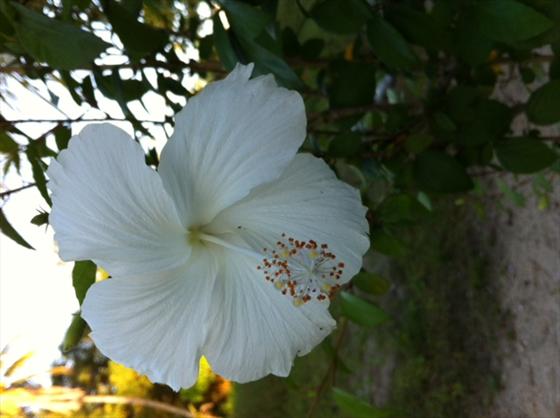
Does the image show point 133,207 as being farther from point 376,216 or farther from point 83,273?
point 376,216

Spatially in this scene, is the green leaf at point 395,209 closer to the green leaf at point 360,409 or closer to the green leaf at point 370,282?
the green leaf at point 370,282

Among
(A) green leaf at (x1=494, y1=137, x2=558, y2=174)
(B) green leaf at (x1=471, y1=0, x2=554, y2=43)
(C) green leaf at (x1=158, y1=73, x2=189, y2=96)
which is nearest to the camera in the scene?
(B) green leaf at (x1=471, y1=0, x2=554, y2=43)

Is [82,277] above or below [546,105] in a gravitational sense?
above

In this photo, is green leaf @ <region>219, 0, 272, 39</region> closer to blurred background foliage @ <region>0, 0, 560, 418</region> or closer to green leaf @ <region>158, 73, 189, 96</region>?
blurred background foliage @ <region>0, 0, 560, 418</region>

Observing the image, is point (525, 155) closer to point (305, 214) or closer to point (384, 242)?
point (384, 242)

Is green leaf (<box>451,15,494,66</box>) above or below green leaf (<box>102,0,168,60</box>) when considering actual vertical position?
below

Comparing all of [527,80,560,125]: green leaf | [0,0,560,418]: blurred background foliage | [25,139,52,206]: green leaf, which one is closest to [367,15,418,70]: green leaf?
[0,0,560,418]: blurred background foliage

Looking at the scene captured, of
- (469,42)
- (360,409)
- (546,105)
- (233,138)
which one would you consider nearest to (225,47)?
(233,138)
